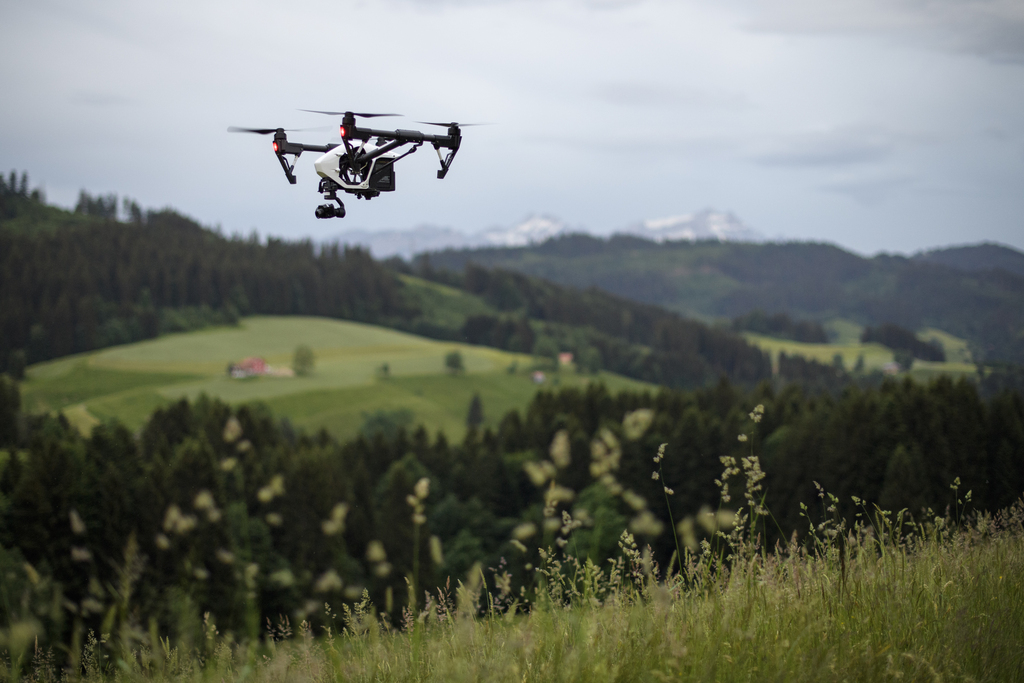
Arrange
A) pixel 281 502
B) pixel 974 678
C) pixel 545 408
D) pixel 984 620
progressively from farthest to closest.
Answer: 1. pixel 545 408
2. pixel 281 502
3. pixel 984 620
4. pixel 974 678

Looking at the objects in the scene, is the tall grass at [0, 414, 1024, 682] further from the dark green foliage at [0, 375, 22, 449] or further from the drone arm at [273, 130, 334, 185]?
the dark green foliage at [0, 375, 22, 449]

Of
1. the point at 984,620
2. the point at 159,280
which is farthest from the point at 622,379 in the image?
the point at 984,620

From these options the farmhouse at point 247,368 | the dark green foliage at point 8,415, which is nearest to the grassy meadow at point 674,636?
the dark green foliage at point 8,415

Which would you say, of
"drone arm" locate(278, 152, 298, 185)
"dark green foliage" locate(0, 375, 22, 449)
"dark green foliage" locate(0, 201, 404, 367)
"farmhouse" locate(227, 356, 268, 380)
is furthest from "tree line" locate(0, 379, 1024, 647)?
"dark green foliage" locate(0, 201, 404, 367)

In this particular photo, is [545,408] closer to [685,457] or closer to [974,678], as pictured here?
[685,457]

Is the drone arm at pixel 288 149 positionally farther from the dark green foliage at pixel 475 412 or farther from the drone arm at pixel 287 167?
the dark green foliage at pixel 475 412

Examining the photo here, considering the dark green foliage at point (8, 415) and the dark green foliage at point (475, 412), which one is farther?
the dark green foliage at point (475, 412)
